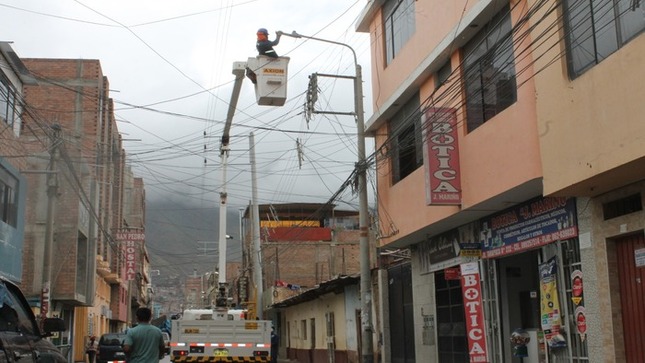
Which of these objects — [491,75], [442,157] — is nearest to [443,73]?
[491,75]

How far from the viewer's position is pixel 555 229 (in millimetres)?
12484

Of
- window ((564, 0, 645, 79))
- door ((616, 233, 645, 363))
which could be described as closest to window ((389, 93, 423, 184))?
window ((564, 0, 645, 79))

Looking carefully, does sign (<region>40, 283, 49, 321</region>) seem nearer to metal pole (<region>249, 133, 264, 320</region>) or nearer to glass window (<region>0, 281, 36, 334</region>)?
metal pole (<region>249, 133, 264, 320</region>)

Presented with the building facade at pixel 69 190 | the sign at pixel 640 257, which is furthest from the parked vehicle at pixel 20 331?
the building facade at pixel 69 190

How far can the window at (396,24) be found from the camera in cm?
1794

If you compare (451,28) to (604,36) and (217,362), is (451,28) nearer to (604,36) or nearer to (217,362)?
(604,36)

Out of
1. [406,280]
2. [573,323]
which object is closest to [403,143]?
[406,280]

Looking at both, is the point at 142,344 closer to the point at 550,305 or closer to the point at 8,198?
the point at 550,305

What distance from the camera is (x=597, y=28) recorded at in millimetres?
10570

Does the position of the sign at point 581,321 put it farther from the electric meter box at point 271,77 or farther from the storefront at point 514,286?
the electric meter box at point 271,77

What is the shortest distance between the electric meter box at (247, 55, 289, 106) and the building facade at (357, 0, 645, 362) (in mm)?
→ 3114

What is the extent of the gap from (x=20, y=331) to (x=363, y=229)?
37.0 feet

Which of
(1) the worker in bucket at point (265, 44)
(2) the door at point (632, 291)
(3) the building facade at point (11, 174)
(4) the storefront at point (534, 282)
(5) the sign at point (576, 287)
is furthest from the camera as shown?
(3) the building facade at point (11, 174)

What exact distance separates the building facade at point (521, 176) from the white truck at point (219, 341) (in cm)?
416
